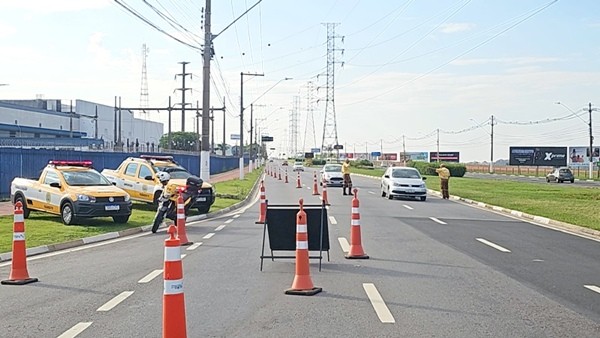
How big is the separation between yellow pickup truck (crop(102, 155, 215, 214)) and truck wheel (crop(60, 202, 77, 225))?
17.8 ft

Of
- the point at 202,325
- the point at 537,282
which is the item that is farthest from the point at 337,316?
the point at 537,282

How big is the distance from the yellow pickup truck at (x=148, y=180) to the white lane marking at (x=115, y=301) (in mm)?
14146

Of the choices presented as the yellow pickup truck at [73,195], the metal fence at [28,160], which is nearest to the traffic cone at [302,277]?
the yellow pickup truck at [73,195]

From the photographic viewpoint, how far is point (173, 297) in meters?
6.16

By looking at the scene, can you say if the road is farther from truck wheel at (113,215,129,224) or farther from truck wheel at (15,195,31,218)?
truck wheel at (15,195,31,218)

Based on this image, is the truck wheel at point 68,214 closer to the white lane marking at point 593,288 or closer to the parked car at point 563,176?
the white lane marking at point 593,288

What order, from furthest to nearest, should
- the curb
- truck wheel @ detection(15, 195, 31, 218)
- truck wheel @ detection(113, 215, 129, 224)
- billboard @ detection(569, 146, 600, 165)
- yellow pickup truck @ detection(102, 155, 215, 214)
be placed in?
billboard @ detection(569, 146, 600, 165)
yellow pickup truck @ detection(102, 155, 215, 214)
truck wheel @ detection(15, 195, 31, 218)
truck wheel @ detection(113, 215, 129, 224)
the curb

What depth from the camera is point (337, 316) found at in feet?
26.3

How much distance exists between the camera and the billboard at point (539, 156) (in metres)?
95.8

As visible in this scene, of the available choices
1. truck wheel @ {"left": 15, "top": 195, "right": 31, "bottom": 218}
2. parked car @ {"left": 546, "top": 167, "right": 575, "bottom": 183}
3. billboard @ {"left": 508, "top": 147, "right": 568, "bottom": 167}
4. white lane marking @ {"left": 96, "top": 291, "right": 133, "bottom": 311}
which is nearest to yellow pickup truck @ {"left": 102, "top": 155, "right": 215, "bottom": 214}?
truck wheel @ {"left": 15, "top": 195, "right": 31, "bottom": 218}

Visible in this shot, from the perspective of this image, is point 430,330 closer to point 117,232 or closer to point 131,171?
point 117,232

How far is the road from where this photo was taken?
7562 millimetres

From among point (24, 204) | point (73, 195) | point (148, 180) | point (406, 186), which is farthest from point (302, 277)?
point (406, 186)

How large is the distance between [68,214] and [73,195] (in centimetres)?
53
